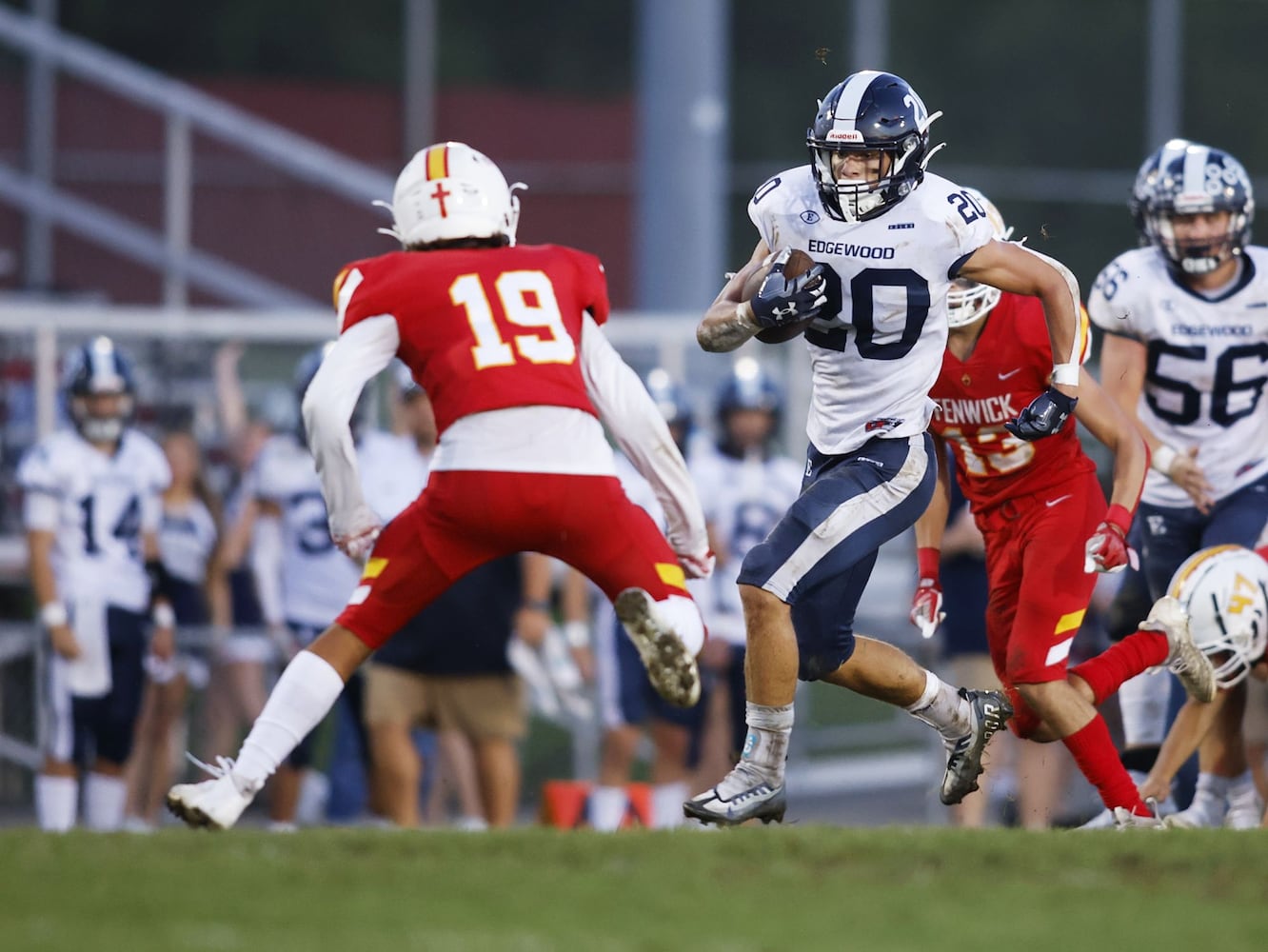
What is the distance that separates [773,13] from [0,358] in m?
12.0

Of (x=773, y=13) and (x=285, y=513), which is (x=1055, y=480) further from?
(x=773, y=13)

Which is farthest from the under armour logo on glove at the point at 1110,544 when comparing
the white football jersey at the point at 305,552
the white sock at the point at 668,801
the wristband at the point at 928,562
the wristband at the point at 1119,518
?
the white football jersey at the point at 305,552

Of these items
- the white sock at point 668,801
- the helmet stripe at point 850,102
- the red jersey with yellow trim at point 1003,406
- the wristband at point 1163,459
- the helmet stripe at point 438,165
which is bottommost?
the white sock at point 668,801

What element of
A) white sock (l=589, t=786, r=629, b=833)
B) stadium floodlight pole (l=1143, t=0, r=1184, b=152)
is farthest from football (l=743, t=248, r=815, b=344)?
stadium floodlight pole (l=1143, t=0, r=1184, b=152)

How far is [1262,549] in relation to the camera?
7477mm

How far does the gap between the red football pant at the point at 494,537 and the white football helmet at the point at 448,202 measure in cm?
74

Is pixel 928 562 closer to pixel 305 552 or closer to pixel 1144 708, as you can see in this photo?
pixel 1144 708

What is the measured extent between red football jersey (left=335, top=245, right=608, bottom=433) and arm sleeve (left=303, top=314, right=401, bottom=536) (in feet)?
0.15

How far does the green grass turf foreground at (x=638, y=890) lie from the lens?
15.3 feet

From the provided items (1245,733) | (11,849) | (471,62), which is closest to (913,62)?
(471,62)

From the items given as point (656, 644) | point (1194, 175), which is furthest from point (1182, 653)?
point (656, 644)

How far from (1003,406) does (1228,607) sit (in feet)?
3.54

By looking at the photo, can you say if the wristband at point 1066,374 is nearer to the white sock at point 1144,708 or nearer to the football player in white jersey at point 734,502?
the white sock at point 1144,708

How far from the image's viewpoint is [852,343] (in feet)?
20.9
